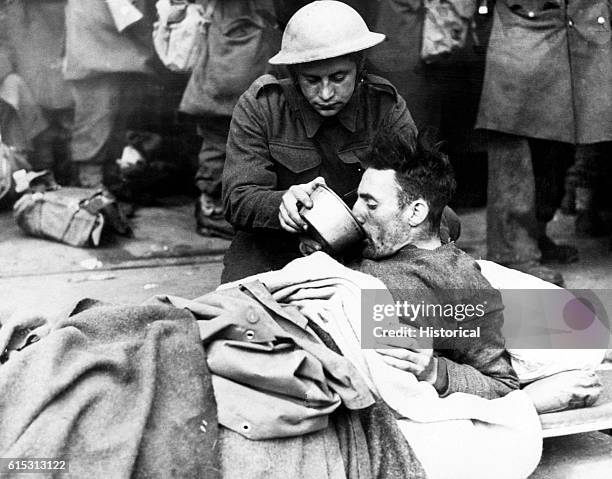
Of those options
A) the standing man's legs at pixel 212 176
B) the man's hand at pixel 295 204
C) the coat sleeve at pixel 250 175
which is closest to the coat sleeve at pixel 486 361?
the man's hand at pixel 295 204

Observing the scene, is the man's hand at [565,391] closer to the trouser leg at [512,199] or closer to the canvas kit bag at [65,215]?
the trouser leg at [512,199]

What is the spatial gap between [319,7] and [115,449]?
2.16 m

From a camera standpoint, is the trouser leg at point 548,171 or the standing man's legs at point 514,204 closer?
the standing man's legs at point 514,204

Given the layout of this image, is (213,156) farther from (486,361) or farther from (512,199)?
(486,361)

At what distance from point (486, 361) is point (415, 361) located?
0.41m

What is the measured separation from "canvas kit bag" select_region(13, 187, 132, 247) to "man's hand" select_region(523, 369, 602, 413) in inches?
131

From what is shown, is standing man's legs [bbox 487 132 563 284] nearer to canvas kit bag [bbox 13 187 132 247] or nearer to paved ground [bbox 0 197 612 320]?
paved ground [bbox 0 197 612 320]

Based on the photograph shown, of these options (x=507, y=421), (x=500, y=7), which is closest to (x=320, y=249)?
(x=507, y=421)

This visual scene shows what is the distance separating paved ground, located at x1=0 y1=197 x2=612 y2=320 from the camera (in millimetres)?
5258

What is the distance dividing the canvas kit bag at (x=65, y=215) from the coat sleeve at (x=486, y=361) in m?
3.17

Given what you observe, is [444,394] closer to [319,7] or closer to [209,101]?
[319,7]

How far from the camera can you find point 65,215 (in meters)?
5.85

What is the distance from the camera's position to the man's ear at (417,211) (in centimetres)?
330

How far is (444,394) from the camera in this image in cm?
307
